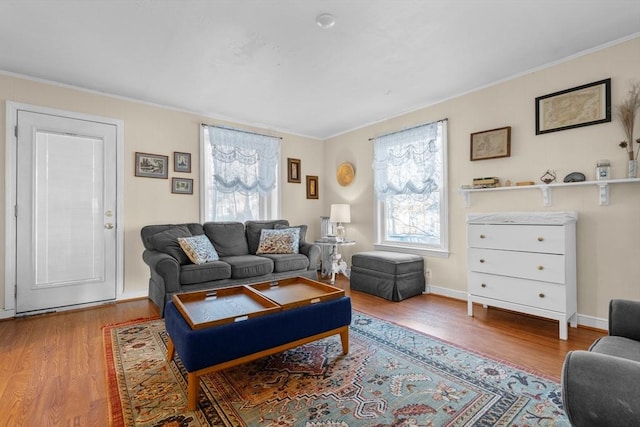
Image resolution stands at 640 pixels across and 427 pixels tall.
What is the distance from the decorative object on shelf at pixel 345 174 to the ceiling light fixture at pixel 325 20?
2916 millimetres

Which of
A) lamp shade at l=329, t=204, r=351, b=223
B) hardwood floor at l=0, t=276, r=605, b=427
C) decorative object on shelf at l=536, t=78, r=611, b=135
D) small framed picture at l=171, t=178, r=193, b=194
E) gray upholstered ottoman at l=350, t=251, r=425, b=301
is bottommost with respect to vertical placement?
hardwood floor at l=0, t=276, r=605, b=427

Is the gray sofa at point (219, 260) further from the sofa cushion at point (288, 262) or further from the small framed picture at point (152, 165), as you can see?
the small framed picture at point (152, 165)

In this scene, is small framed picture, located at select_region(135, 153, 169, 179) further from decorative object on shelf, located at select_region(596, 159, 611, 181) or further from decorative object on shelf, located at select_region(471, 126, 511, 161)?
decorative object on shelf, located at select_region(596, 159, 611, 181)

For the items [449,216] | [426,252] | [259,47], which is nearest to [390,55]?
[259,47]

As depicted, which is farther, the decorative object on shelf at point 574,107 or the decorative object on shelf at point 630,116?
the decorative object on shelf at point 574,107

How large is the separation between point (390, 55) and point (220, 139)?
8.97ft

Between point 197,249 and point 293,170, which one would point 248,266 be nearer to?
point 197,249

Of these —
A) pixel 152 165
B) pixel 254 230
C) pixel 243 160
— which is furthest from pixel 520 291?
pixel 152 165

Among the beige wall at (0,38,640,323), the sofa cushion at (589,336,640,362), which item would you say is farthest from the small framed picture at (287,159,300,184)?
the sofa cushion at (589,336,640,362)

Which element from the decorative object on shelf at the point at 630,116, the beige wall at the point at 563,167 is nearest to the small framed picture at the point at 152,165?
the beige wall at the point at 563,167

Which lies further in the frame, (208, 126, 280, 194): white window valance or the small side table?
the small side table

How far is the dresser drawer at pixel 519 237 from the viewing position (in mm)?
2617

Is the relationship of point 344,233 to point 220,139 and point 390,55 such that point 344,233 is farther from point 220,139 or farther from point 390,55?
point 390,55

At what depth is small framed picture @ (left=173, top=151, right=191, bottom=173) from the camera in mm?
4191
